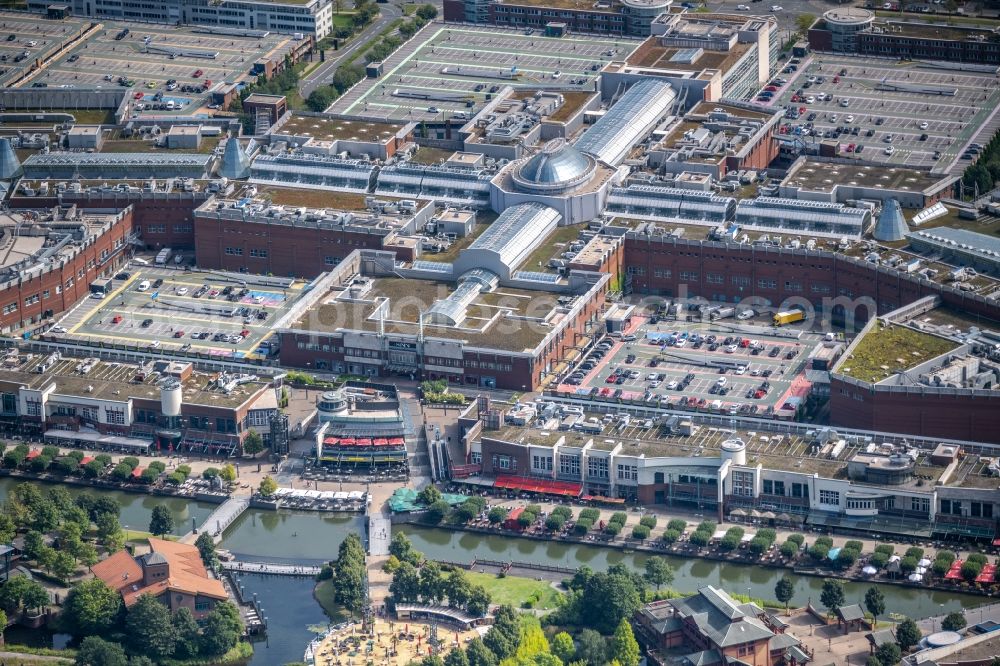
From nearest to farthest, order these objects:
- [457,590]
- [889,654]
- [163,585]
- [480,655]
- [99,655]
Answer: [889,654] < [480,655] < [99,655] < [457,590] < [163,585]

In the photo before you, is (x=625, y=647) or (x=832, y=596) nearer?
(x=625, y=647)

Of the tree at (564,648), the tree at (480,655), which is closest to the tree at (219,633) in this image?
the tree at (480,655)

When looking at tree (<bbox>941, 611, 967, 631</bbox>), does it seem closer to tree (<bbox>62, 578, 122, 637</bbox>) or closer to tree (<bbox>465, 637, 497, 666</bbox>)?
tree (<bbox>465, 637, 497, 666</bbox>)

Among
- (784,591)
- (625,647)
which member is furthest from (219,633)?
(784,591)

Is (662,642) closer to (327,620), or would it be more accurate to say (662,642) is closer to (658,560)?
(658,560)

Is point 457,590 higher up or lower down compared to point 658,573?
lower down

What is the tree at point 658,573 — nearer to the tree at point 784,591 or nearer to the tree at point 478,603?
the tree at point 784,591

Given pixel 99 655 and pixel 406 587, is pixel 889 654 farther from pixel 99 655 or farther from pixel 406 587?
pixel 99 655
